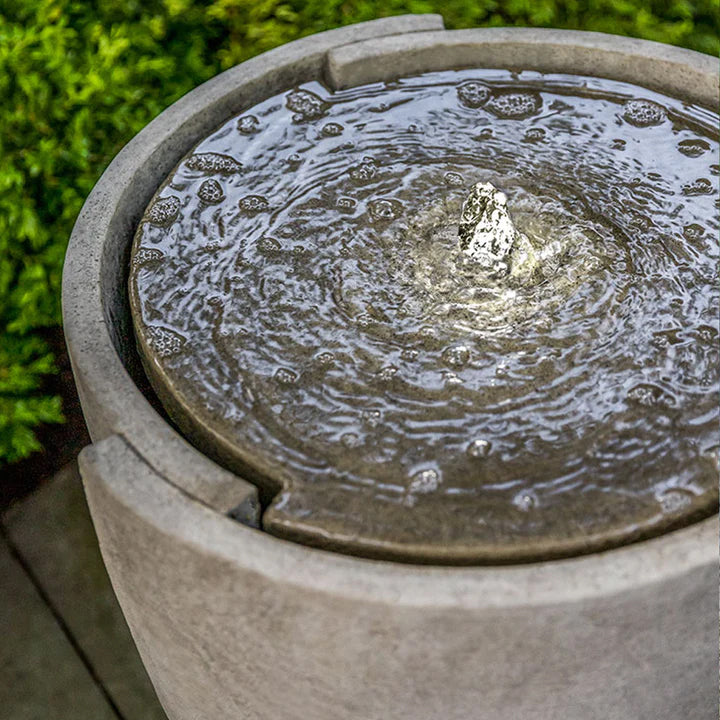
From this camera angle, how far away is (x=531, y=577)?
1253mm

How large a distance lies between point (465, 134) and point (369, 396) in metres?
0.83

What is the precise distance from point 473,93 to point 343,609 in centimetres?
141

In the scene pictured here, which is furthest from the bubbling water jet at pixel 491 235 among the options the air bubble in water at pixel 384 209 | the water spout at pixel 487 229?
the air bubble in water at pixel 384 209

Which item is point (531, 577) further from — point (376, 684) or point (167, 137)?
point (167, 137)

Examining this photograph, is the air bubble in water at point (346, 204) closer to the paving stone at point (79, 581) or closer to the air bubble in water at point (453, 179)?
the air bubble in water at point (453, 179)

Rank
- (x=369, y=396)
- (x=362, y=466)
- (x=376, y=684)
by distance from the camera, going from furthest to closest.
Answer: (x=369, y=396), (x=362, y=466), (x=376, y=684)

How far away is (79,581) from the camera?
260cm

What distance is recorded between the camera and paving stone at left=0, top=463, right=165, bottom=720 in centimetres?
239

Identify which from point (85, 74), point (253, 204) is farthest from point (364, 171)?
point (85, 74)

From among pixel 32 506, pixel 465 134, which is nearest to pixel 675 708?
pixel 465 134

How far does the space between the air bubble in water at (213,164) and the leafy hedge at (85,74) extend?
80cm

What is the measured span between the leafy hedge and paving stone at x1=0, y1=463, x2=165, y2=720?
18 centimetres

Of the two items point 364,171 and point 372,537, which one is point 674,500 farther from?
point 364,171

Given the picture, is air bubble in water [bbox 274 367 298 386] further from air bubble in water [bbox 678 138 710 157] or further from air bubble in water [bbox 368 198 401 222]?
air bubble in water [bbox 678 138 710 157]
